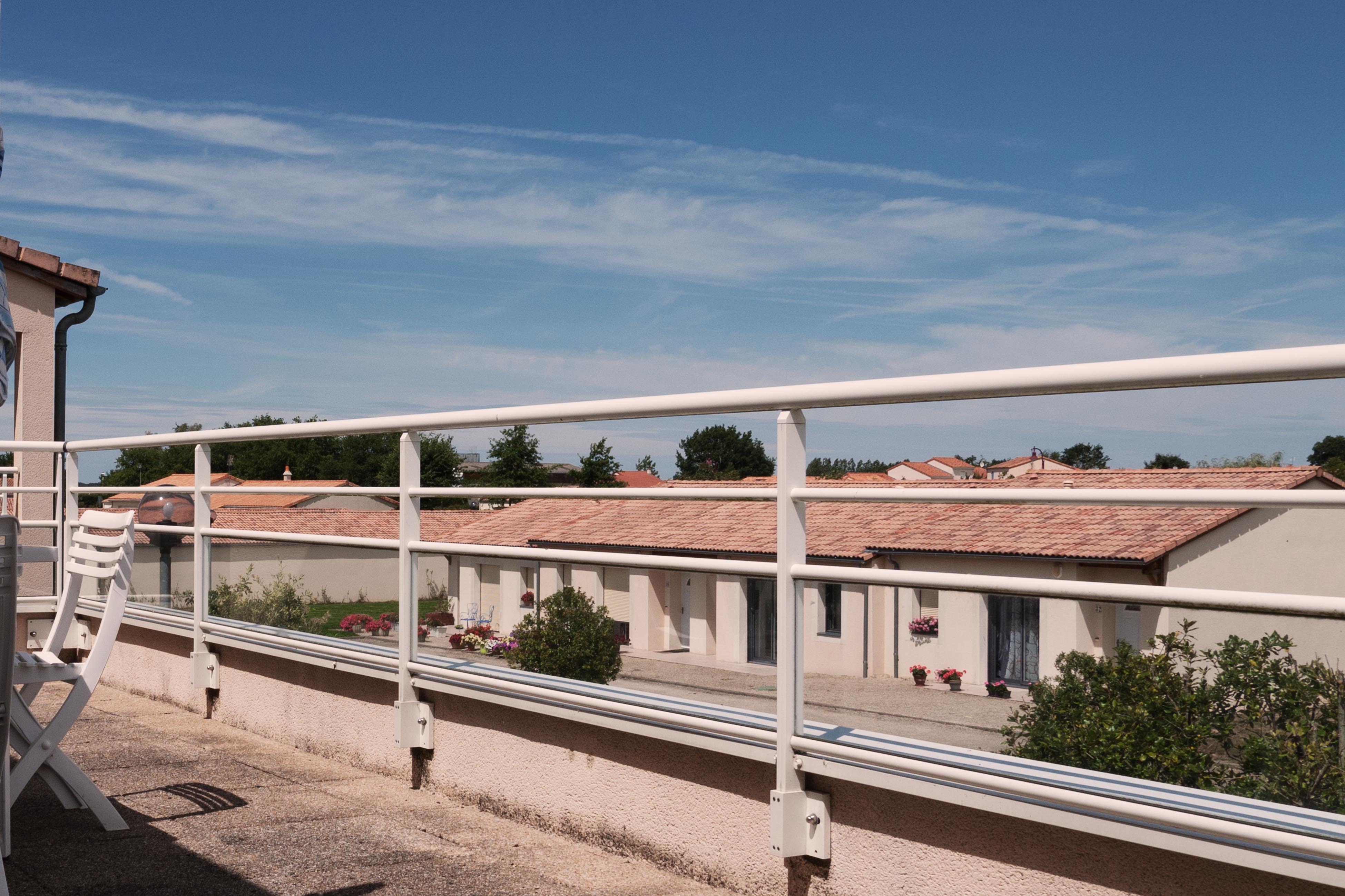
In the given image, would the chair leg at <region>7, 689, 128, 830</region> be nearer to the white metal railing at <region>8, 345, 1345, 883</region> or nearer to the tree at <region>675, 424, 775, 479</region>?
the white metal railing at <region>8, 345, 1345, 883</region>

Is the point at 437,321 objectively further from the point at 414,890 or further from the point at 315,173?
the point at 414,890

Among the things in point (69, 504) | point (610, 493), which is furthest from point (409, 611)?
point (69, 504)

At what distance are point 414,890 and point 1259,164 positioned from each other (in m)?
156

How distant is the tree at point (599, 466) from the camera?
12.4ft

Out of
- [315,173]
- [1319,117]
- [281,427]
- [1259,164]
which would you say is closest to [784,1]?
[315,173]

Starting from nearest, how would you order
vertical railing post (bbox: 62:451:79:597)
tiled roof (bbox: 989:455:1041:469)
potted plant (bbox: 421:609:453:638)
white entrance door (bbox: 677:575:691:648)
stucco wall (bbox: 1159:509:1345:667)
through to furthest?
stucco wall (bbox: 1159:509:1345:667) → tiled roof (bbox: 989:455:1041:469) → white entrance door (bbox: 677:575:691:648) → potted plant (bbox: 421:609:453:638) → vertical railing post (bbox: 62:451:79:597)

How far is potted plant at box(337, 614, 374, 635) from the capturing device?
15.4 ft

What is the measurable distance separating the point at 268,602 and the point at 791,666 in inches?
128

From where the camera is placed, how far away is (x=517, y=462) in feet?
14.4

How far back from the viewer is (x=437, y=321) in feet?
490

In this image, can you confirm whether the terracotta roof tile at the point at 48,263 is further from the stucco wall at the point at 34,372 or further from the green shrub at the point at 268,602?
the green shrub at the point at 268,602

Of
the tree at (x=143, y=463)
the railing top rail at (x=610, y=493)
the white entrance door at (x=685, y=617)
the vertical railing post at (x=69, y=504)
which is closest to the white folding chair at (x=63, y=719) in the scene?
the railing top rail at (x=610, y=493)

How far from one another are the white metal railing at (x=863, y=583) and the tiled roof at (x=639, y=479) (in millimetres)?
27

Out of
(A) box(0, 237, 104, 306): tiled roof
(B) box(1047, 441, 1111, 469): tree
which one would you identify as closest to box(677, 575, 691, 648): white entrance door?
(B) box(1047, 441, 1111, 469): tree
